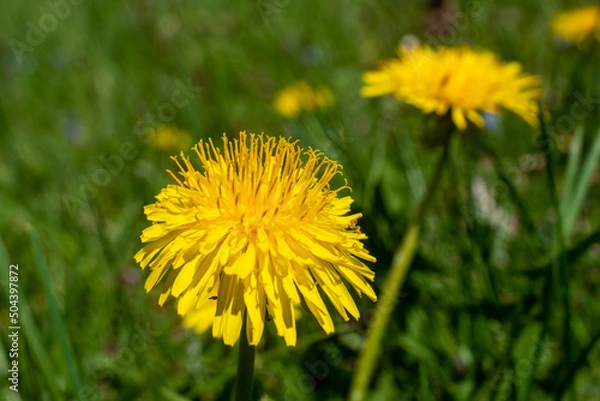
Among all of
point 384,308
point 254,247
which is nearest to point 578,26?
point 384,308

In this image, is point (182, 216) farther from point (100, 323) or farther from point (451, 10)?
point (451, 10)

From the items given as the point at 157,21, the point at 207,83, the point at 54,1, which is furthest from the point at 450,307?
the point at 54,1

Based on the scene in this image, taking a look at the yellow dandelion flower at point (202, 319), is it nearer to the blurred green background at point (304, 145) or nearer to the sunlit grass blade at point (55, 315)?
the blurred green background at point (304, 145)

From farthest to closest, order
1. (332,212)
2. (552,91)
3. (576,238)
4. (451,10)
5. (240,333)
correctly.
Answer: (451,10), (552,91), (576,238), (332,212), (240,333)

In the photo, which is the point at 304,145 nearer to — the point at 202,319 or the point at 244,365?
the point at 202,319

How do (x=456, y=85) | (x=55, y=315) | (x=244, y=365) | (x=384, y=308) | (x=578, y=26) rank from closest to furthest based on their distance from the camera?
(x=244, y=365) → (x=55, y=315) → (x=384, y=308) → (x=456, y=85) → (x=578, y=26)

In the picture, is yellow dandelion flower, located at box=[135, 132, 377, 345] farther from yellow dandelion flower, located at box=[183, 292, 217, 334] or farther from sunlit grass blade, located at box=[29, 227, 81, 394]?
yellow dandelion flower, located at box=[183, 292, 217, 334]

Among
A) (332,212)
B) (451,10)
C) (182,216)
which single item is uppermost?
(451,10)
